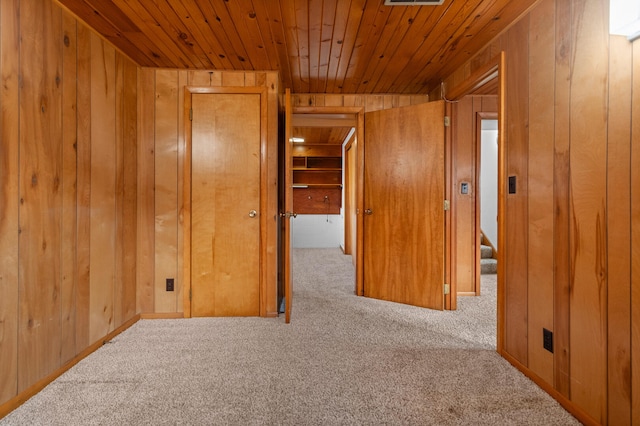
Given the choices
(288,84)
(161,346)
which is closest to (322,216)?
(288,84)

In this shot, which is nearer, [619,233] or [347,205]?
[619,233]

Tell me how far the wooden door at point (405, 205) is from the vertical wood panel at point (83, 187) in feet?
8.00

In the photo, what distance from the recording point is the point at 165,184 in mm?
2721

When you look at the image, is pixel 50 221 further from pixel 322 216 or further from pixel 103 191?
pixel 322 216

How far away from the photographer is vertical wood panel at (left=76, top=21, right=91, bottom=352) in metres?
2.00

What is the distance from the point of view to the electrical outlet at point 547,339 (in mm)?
1633

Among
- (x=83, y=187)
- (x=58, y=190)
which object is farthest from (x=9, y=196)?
(x=83, y=187)

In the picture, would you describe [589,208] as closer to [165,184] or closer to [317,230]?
[165,184]

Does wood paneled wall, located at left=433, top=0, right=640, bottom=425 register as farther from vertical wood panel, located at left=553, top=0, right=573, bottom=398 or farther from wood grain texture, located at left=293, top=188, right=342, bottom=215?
wood grain texture, located at left=293, top=188, right=342, bottom=215

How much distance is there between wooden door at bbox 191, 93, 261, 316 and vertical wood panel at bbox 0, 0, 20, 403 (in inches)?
49.1

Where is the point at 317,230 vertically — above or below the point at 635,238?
below

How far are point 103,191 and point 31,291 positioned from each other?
2.69ft

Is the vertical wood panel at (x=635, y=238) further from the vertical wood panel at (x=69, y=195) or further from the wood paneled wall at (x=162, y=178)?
the vertical wood panel at (x=69, y=195)

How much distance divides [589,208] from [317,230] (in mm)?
5594
